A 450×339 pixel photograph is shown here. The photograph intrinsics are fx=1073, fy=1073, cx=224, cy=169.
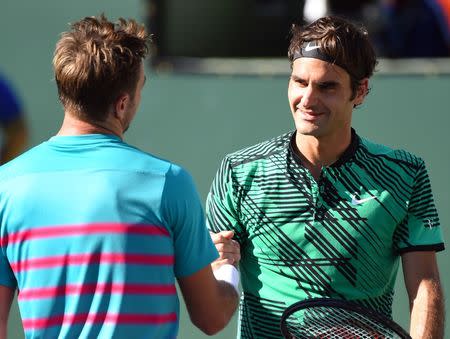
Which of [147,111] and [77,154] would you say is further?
[147,111]

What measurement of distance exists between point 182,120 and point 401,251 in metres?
2.72

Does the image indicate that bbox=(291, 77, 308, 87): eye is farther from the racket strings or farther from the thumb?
the racket strings

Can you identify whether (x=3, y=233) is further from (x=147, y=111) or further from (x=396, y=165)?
(x=147, y=111)

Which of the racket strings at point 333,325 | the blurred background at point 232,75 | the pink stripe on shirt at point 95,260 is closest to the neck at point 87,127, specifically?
the pink stripe on shirt at point 95,260

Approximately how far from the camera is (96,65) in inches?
111

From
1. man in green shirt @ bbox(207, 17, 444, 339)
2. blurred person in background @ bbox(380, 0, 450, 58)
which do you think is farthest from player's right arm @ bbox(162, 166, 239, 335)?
blurred person in background @ bbox(380, 0, 450, 58)

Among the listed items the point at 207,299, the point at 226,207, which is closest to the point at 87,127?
the point at 207,299

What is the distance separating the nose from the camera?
3.37 meters

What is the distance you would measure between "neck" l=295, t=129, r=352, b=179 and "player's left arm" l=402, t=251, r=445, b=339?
0.39m

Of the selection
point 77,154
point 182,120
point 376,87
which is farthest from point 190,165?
point 77,154

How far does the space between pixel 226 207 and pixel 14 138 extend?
2.98 metres

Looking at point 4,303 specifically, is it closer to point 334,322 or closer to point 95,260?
point 95,260

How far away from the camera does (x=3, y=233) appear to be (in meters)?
2.82

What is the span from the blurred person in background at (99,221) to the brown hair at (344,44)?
753mm
